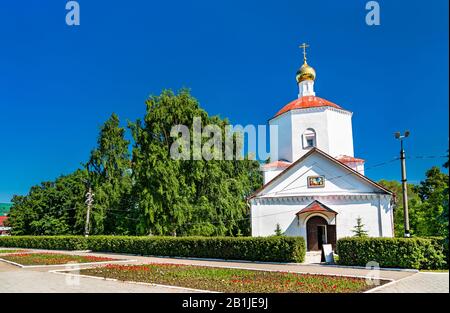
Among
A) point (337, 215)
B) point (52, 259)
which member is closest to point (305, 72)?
point (337, 215)

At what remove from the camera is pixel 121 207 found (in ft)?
121

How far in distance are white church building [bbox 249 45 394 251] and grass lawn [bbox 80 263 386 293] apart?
1281cm

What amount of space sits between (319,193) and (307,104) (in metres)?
9.20

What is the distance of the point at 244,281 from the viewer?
1127 centimetres

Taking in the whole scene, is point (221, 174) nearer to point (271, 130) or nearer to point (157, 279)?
point (271, 130)

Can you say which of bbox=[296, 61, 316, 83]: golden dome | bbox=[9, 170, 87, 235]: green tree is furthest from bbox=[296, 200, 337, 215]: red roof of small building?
bbox=[9, 170, 87, 235]: green tree

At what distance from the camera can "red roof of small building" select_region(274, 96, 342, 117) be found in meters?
31.5

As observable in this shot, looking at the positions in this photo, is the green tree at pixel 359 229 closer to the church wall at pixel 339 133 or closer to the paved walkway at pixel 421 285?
the church wall at pixel 339 133
